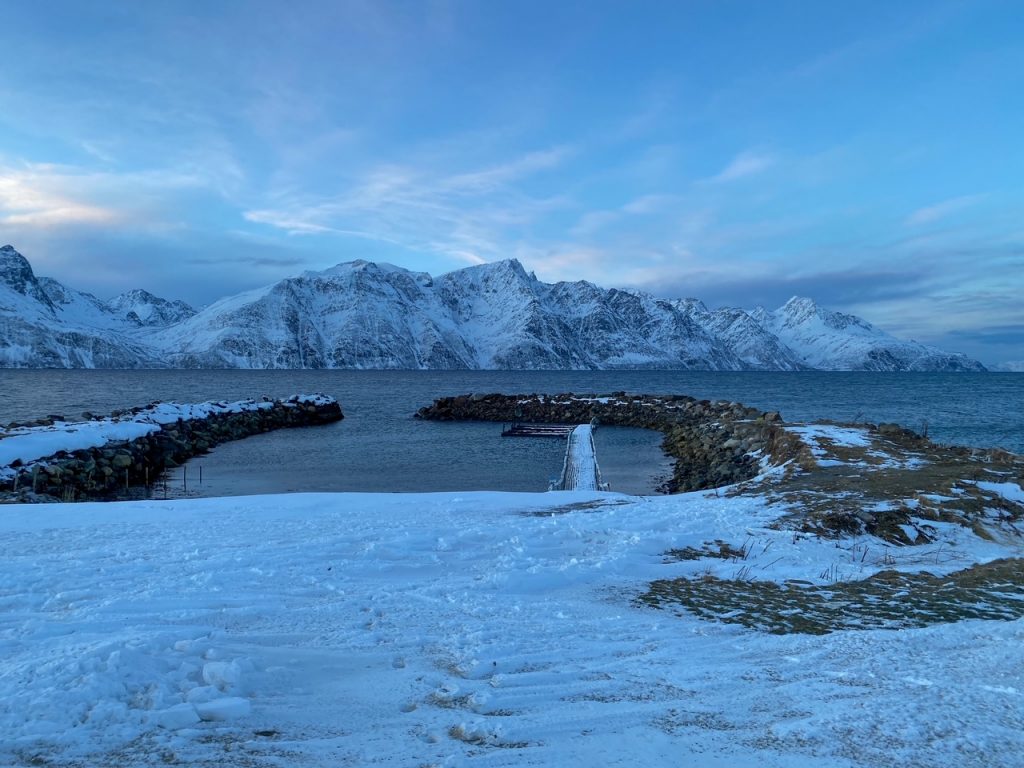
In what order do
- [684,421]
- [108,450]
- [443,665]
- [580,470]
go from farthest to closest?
1. [684,421]
2. [580,470]
3. [108,450]
4. [443,665]

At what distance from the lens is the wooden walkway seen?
22609mm

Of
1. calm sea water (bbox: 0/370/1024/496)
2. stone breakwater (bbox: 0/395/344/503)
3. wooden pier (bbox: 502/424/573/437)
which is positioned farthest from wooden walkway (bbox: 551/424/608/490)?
stone breakwater (bbox: 0/395/344/503)

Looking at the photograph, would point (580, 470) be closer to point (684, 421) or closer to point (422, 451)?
point (422, 451)

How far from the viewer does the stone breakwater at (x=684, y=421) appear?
76.5ft

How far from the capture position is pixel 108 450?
2431 cm

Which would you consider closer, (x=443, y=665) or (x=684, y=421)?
(x=443, y=665)

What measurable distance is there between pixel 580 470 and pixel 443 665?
20713 millimetres

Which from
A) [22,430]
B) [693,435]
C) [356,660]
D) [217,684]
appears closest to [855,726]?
[356,660]

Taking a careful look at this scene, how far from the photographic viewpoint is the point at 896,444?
19.8 metres

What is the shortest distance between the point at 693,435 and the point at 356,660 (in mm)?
32667

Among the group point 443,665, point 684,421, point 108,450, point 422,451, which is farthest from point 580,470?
point 684,421

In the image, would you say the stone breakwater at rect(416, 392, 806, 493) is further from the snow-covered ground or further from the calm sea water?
the snow-covered ground

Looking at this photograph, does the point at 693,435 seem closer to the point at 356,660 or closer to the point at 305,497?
the point at 305,497

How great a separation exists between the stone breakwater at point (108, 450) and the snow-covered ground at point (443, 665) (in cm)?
1190
